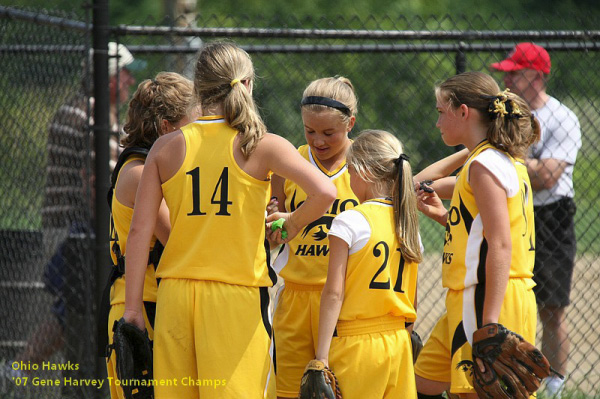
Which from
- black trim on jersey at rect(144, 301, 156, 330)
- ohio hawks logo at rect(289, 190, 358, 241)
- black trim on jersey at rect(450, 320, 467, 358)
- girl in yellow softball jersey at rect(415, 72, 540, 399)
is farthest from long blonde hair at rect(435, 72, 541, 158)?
black trim on jersey at rect(144, 301, 156, 330)

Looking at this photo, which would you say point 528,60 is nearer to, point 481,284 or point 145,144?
point 481,284

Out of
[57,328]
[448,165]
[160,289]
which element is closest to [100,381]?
[57,328]

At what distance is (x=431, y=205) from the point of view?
3.64 m

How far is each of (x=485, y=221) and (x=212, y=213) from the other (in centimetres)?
112

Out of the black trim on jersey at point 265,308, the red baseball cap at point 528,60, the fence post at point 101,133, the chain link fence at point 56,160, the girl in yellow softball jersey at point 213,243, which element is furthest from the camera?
the red baseball cap at point 528,60

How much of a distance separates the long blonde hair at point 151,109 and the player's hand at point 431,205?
122 cm

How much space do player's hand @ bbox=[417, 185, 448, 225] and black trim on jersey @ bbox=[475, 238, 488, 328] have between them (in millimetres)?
562

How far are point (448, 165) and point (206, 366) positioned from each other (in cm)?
180

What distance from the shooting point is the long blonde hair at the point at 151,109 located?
328 cm

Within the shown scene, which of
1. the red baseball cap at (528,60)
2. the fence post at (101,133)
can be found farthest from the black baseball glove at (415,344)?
the red baseball cap at (528,60)

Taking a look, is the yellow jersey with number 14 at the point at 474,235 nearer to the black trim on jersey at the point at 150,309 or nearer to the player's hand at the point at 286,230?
the player's hand at the point at 286,230

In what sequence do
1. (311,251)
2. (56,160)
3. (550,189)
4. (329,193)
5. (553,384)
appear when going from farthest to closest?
(550,189)
(553,384)
(56,160)
(311,251)
(329,193)

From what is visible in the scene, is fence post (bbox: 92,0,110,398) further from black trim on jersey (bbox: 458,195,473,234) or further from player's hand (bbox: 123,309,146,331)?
black trim on jersey (bbox: 458,195,473,234)

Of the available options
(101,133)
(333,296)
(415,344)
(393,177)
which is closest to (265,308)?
(333,296)
